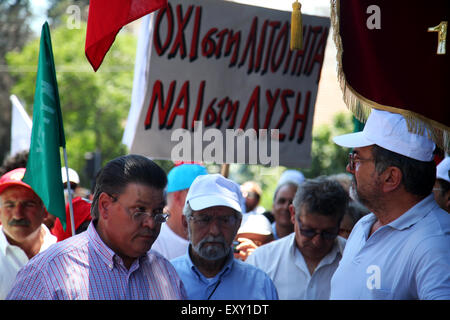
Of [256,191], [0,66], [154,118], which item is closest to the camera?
[154,118]

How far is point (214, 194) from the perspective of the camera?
3.96 meters

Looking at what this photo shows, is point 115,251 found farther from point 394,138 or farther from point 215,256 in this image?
point 394,138

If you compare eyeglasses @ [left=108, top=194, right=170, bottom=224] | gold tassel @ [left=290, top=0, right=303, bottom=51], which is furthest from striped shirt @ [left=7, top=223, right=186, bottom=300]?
gold tassel @ [left=290, top=0, right=303, bottom=51]

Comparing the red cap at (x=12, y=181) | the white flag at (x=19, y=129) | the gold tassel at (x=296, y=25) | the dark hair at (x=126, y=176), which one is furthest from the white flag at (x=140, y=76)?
the dark hair at (x=126, y=176)

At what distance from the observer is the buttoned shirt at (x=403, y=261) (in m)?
2.93

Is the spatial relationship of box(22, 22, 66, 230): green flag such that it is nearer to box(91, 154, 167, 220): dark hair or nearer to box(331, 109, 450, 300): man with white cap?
box(91, 154, 167, 220): dark hair

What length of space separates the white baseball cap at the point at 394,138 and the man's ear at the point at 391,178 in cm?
10

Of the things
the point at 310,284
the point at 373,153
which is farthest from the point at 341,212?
the point at 373,153

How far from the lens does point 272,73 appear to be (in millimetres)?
5473

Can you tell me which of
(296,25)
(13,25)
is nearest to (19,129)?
(296,25)

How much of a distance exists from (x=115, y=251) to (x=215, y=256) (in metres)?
0.96

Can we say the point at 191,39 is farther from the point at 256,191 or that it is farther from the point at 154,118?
the point at 256,191
